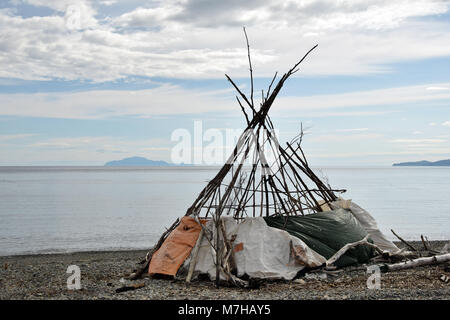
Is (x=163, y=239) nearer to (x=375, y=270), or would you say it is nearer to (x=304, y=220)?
(x=304, y=220)

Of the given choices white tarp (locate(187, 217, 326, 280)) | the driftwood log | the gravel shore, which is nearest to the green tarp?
white tarp (locate(187, 217, 326, 280))

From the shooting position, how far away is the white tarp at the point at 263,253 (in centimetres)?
864

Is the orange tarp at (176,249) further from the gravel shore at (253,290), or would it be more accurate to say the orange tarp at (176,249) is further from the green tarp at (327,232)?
the green tarp at (327,232)

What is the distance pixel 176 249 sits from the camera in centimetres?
932

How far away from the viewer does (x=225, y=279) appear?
8461 mm

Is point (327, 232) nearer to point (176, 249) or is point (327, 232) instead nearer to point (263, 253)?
point (263, 253)

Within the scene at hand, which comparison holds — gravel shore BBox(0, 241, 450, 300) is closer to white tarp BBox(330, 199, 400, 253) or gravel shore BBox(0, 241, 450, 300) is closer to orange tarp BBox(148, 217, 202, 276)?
orange tarp BBox(148, 217, 202, 276)

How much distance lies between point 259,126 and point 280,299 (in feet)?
12.5

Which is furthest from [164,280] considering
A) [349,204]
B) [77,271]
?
[349,204]

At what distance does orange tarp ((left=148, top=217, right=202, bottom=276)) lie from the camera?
30.0ft

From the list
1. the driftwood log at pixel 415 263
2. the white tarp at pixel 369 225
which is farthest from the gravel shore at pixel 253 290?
the white tarp at pixel 369 225

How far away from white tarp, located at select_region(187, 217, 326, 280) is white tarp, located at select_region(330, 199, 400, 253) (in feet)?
6.90

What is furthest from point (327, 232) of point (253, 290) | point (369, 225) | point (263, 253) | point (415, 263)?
point (253, 290)

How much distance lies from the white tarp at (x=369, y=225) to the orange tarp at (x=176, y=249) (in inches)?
123
